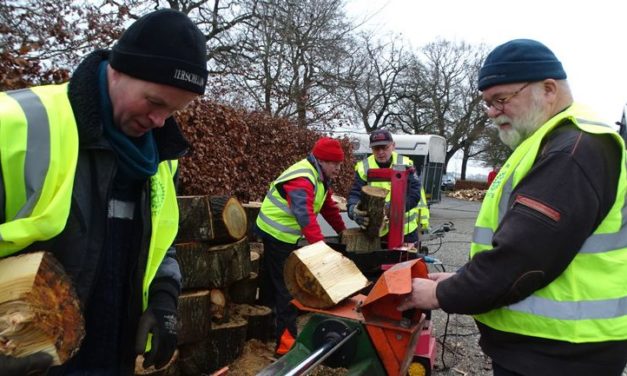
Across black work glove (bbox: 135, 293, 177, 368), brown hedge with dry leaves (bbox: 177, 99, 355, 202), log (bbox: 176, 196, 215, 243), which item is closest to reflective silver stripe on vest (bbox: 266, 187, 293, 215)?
log (bbox: 176, 196, 215, 243)

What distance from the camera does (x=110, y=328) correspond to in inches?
64.9

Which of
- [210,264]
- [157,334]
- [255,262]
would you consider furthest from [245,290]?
[157,334]

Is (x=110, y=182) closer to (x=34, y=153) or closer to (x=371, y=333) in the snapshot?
(x=34, y=153)

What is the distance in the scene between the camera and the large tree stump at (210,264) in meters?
4.14

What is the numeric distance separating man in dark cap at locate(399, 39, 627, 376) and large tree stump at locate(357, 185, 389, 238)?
279 cm

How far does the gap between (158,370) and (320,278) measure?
5.83ft

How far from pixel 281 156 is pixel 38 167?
7.20 metres

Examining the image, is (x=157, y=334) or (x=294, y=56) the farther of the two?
(x=294, y=56)

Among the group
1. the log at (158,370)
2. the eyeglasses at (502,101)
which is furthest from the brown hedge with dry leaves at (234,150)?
the eyeglasses at (502,101)

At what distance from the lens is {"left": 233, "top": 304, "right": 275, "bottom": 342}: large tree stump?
15.5 ft

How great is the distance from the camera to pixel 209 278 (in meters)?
4.25

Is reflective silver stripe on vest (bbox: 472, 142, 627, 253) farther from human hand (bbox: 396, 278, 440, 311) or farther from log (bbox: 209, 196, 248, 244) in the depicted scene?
log (bbox: 209, 196, 248, 244)

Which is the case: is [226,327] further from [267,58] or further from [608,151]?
[267,58]

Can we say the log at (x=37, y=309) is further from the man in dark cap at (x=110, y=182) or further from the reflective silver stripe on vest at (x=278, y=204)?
the reflective silver stripe on vest at (x=278, y=204)
